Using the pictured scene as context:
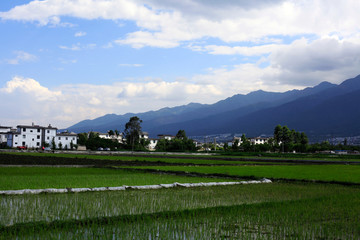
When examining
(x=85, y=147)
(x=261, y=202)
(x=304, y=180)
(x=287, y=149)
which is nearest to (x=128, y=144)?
(x=85, y=147)

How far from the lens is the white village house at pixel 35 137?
108 meters

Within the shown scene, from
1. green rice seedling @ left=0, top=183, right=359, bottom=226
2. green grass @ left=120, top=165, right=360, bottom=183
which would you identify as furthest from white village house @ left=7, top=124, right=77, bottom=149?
green rice seedling @ left=0, top=183, right=359, bottom=226

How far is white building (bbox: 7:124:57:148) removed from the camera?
108 m

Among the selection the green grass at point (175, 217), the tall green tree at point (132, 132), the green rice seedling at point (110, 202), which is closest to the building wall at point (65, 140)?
the tall green tree at point (132, 132)

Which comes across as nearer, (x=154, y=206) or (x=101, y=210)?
(x=101, y=210)

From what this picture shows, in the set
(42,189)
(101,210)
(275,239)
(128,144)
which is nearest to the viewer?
(275,239)

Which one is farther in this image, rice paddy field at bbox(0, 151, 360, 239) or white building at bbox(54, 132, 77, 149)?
white building at bbox(54, 132, 77, 149)

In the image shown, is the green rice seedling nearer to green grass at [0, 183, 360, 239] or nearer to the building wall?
green grass at [0, 183, 360, 239]

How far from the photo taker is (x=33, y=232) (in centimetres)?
792

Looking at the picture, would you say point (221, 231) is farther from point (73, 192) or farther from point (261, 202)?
point (73, 192)

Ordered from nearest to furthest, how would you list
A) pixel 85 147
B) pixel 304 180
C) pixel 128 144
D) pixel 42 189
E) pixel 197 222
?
pixel 197 222
pixel 42 189
pixel 304 180
pixel 85 147
pixel 128 144

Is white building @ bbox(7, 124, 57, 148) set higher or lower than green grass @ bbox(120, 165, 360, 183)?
higher

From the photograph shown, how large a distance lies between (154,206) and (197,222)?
2405 millimetres

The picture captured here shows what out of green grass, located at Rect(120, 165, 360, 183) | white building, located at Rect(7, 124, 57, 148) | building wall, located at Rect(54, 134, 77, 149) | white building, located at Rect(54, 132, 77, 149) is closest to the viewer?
green grass, located at Rect(120, 165, 360, 183)
